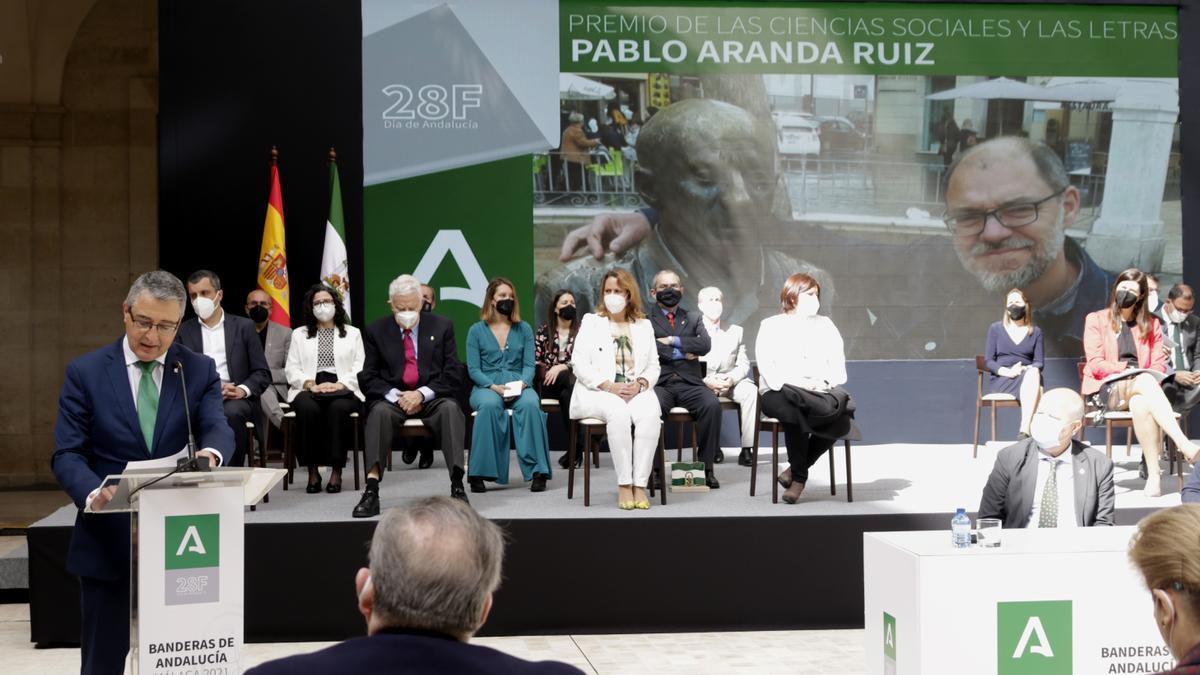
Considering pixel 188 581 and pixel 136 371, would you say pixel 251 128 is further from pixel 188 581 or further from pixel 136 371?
pixel 188 581

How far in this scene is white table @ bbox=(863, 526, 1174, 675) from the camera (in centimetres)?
312

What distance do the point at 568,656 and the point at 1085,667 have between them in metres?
2.56

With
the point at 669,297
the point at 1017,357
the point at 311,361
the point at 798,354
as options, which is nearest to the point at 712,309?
the point at 669,297

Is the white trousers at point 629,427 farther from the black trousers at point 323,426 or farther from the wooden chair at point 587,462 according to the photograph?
the black trousers at point 323,426

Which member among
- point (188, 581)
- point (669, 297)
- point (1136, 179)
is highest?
point (1136, 179)

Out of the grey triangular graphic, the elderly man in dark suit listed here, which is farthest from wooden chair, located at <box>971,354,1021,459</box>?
the elderly man in dark suit

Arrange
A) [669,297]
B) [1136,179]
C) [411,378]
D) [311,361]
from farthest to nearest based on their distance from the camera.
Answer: [1136,179]
[669,297]
[311,361]
[411,378]

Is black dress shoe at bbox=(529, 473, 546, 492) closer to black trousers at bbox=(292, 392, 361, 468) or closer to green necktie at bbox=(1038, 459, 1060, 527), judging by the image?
black trousers at bbox=(292, 392, 361, 468)

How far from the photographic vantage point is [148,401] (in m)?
3.40

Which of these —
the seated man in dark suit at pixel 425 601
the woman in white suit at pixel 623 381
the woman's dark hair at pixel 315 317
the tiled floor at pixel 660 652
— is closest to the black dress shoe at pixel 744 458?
the woman in white suit at pixel 623 381

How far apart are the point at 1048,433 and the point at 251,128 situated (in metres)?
5.95

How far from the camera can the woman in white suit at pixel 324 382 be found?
A: 21.4ft

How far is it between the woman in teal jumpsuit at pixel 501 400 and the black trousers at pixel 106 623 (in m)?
3.14

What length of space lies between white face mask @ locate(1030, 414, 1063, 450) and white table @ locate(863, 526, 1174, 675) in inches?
41.0
